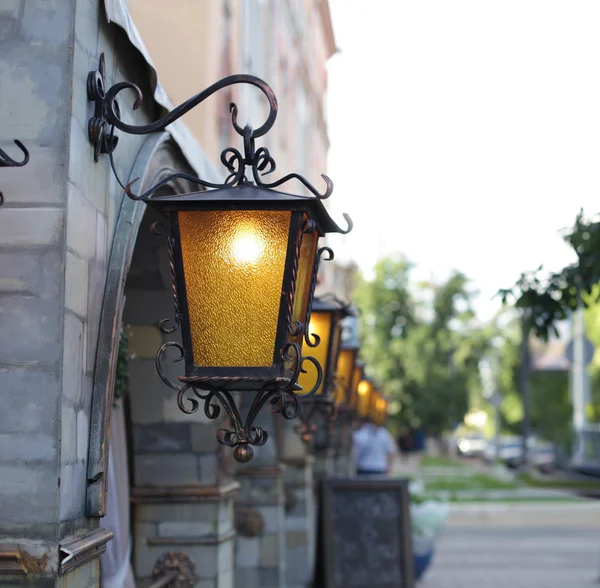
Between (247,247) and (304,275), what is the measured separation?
301 millimetres

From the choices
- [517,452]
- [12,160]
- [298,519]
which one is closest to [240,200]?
[12,160]

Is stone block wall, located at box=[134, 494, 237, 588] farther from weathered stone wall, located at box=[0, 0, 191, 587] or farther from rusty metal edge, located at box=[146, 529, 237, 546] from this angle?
weathered stone wall, located at box=[0, 0, 191, 587]

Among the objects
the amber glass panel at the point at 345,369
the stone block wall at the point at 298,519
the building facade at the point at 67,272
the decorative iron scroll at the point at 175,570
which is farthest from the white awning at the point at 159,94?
the stone block wall at the point at 298,519

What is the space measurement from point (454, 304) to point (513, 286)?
44291 millimetres

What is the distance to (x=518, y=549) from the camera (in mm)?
19688

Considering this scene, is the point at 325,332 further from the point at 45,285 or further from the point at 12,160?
the point at 12,160

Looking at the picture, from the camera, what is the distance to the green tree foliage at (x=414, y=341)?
167 feet

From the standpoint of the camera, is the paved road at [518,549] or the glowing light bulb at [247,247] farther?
the paved road at [518,549]

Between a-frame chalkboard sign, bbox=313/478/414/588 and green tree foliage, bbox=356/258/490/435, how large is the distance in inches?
1496

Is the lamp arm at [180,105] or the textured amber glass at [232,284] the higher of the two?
the lamp arm at [180,105]

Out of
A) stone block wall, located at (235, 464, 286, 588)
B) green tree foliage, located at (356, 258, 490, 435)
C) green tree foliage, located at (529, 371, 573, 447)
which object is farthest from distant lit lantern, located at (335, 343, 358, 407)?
green tree foliage, located at (529, 371, 573, 447)

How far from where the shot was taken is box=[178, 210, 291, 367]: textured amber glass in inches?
163

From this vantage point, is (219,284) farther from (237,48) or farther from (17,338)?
(237,48)

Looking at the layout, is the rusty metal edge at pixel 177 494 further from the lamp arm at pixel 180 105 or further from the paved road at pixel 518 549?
the paved road at pixel 518 549
